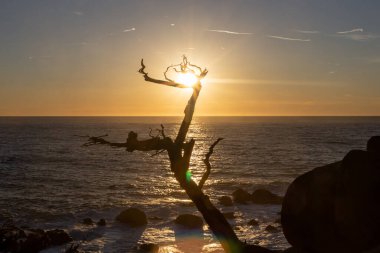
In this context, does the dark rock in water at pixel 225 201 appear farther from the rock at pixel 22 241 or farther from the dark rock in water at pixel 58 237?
the rock at pixel 22 241

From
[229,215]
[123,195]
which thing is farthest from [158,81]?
[123,195]

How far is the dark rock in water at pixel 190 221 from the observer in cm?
3001

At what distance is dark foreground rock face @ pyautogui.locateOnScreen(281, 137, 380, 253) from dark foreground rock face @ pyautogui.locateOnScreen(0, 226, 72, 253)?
15.9m

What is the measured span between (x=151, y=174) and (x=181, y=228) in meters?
33.7

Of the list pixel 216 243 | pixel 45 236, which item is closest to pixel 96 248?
pixel 45 236

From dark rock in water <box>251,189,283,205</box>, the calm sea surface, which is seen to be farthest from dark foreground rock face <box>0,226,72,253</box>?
dark rock in water <box>251,189,283,205</box>

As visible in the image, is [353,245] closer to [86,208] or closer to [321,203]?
[321,203]

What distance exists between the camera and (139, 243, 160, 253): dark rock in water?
79.5 feet

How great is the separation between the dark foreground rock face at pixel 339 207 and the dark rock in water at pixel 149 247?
40.2 feet

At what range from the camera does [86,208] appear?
37344 millimetres

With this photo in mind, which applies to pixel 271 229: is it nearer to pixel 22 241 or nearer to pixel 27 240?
pixel 27 240

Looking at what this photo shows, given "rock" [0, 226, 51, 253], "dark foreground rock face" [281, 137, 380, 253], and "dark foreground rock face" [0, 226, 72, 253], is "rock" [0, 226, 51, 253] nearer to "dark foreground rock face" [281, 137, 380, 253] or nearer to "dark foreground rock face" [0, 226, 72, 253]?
"dark foreground rock face" [0, 226, 72, 253]

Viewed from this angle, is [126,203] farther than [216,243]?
Yes

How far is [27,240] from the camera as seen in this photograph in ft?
78.4
